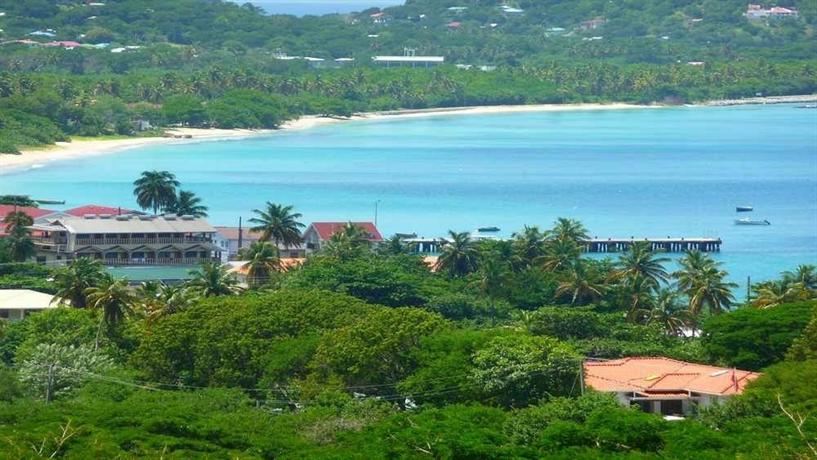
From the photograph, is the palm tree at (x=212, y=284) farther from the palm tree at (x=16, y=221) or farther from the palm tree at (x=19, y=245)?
the palm tree at (x=16, y=221)

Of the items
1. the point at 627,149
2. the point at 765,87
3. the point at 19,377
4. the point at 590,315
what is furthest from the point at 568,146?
the point at 19,377

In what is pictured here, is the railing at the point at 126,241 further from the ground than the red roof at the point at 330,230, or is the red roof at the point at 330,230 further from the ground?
the red roof at the point at 330,230

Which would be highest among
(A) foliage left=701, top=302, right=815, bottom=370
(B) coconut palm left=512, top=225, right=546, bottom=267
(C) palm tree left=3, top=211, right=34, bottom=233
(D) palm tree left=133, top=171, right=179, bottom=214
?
(D) palm tree left=133, top=171, right=179, bottom=214

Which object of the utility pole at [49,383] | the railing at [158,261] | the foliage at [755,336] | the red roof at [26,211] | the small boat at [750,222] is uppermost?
the red roof at [26,211]

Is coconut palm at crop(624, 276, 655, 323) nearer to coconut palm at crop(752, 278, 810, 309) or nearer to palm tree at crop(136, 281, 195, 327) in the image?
coconut palm at crop(752, 278, 810, 309)

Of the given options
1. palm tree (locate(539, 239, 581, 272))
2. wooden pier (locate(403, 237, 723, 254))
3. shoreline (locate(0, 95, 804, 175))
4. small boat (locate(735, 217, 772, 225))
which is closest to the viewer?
palm tree (locate(539, 239, 581, 272))

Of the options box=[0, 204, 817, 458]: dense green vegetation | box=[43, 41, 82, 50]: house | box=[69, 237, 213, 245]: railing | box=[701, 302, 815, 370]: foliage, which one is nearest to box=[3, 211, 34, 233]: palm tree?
box=[69, 237, 213, 245]: railing

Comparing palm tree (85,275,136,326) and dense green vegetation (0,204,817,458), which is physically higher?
palm tree (85,275,136,326)

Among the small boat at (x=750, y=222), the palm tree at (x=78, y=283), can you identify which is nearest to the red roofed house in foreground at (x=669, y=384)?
the palm tree at (x=78, y=283)
